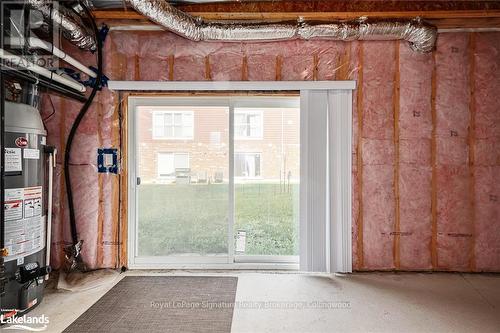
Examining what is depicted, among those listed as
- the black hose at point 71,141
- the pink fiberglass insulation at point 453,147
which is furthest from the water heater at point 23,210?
the pink fiberglass insulation at point 453,147

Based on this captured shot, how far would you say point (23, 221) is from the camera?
7.37ft

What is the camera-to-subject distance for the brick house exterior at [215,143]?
3.35 meters

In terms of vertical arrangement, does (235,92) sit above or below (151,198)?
above

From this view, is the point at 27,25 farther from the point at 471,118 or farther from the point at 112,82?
the point at 471,118

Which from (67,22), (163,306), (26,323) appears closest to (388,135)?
(163,306)

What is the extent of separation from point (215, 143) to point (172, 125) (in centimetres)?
54

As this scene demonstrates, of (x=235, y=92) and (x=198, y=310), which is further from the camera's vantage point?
(x=235, y=92)

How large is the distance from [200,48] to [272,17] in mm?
868

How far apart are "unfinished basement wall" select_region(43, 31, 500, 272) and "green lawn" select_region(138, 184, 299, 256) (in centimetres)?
40

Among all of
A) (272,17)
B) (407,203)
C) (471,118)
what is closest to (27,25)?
(272,17)

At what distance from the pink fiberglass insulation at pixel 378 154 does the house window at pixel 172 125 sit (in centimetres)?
196

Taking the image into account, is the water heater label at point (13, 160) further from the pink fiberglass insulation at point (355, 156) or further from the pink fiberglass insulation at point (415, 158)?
the pink fiberglass insulation at point (415, 158)

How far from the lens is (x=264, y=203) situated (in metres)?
3.41

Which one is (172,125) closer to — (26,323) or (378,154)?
(26,323)
